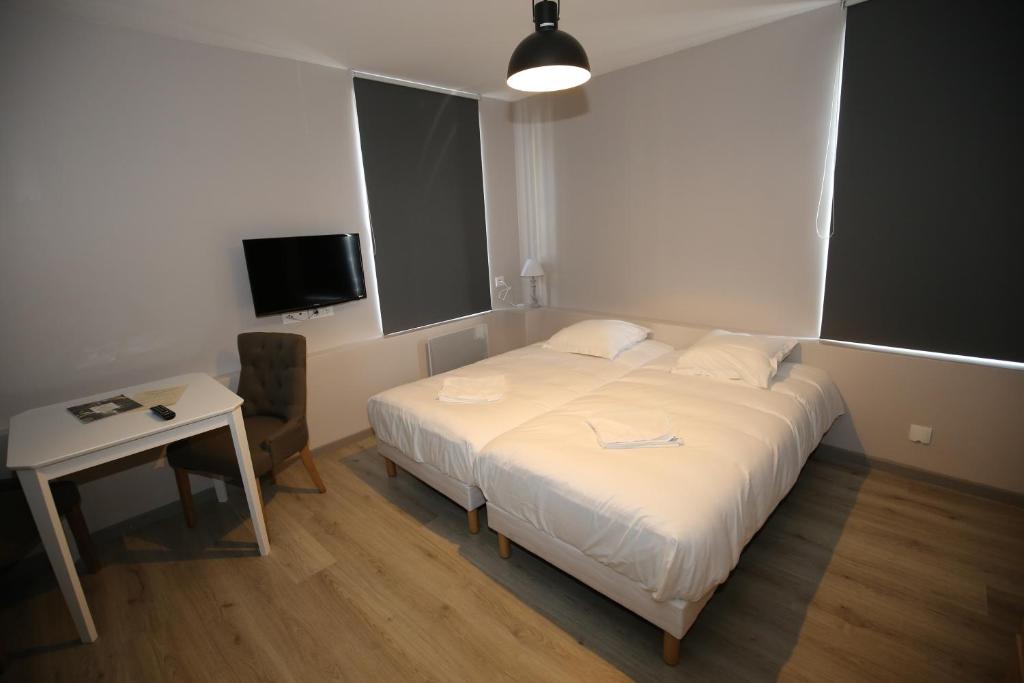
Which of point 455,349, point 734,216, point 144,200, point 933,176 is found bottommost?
point 455,349

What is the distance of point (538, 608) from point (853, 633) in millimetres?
1212

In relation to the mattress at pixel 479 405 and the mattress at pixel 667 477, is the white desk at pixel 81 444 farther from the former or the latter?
the mattress at pixel 667 477

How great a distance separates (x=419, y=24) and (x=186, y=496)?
296 centimetres

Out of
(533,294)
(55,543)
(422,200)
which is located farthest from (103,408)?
(533,294)

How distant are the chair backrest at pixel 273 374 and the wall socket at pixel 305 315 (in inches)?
12.7

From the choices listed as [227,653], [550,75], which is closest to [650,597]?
[227,653]

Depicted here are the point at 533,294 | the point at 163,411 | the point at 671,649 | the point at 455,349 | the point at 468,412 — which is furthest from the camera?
the point at 533,294

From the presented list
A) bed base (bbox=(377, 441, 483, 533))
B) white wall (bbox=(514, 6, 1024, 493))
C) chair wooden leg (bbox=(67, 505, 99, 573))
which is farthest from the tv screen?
white wall (bbox=(514, 6, 1024, 493))

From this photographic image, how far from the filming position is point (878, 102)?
8.37 ft

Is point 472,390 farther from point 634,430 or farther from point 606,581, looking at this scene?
point 606,581

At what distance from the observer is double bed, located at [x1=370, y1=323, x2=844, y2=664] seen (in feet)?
5.30

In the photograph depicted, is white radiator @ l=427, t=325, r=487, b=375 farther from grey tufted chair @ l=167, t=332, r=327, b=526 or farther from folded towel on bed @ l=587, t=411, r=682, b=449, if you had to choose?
folded towel on bed @ l=587, t=411, r=682, b=449

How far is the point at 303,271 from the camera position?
3.15 metres

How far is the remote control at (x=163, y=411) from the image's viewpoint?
6.78 feet
